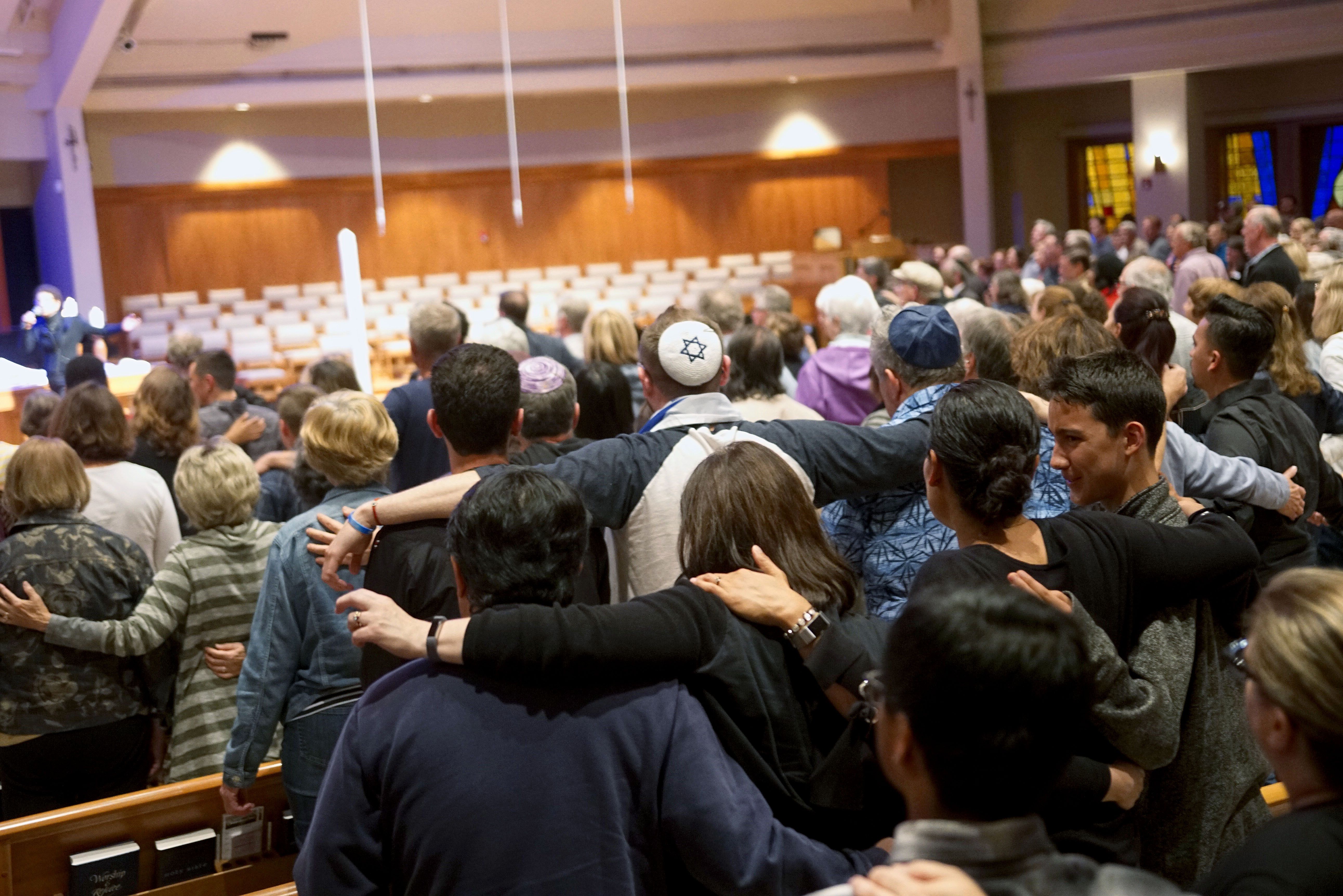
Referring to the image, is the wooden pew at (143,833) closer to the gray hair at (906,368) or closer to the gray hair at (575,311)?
the gray hair at (906,368)

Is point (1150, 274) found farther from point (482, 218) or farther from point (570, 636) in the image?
point (482, 218)

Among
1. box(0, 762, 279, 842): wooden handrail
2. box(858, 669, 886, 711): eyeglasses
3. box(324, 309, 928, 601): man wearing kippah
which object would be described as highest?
box(324, 309, 928, 601): man wearing kippah

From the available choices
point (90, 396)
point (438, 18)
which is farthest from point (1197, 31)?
point (90, 396)

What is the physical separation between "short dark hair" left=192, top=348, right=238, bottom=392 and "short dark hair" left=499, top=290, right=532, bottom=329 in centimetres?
185

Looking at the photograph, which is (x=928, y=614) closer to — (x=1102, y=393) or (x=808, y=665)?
(x=808, y=665)

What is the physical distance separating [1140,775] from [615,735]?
2.64 feet

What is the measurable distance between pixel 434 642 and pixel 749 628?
0.48m

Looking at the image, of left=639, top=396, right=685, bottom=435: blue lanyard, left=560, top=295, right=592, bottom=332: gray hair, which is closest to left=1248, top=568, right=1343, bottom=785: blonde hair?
left=639, top=396, right=685, bottom=435: blue lanyard

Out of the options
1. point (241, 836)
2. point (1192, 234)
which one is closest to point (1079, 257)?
point (1192, 234)

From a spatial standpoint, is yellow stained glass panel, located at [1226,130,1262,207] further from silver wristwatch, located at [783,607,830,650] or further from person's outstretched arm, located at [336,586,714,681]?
person's outstretched arm, located at [336,586,714,681]

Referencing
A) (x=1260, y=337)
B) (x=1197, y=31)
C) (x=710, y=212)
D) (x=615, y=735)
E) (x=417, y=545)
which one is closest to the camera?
(x=615, y=735)

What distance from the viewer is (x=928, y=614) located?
4.01 feet

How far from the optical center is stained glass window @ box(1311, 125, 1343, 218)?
16734mm

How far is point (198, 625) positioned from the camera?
3.36 metres
